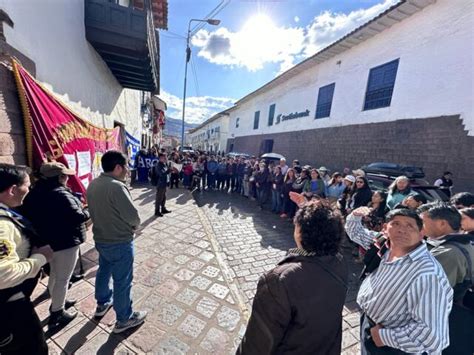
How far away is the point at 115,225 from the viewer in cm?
210

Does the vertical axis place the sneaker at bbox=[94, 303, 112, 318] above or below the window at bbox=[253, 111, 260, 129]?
below

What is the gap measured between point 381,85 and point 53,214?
37.1 feet

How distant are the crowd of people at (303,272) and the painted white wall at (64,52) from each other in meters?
2.30

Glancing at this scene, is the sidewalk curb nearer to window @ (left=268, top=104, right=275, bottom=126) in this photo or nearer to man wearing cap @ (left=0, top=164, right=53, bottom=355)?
man wearing cap @ (left=0, top=164, right=53, bottom=355)

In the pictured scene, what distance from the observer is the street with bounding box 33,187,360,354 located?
2152mm

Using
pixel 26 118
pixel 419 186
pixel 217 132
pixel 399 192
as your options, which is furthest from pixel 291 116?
pixel 217 132

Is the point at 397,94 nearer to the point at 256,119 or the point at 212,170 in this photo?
the point at 212,170

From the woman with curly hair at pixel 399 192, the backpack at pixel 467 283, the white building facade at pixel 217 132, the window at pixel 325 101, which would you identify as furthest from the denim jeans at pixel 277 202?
the white building facade at pixel 217 132

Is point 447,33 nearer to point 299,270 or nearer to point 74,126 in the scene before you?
point 299,270

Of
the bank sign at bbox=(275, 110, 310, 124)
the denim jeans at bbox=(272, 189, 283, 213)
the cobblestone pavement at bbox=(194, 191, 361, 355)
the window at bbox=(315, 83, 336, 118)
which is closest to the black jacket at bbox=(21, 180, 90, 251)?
the cobblestone pavement at bbox=(194, 191, 361, 355)

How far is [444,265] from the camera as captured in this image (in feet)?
5.20

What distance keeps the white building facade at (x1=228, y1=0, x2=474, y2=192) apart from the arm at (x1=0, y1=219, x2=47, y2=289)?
29.4 ft

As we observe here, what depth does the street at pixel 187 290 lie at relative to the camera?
2152mm

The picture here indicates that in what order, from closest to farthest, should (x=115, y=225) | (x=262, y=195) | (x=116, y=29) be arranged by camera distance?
(x=115, y=225), (x=116, y=29), (x=262, y=195)
